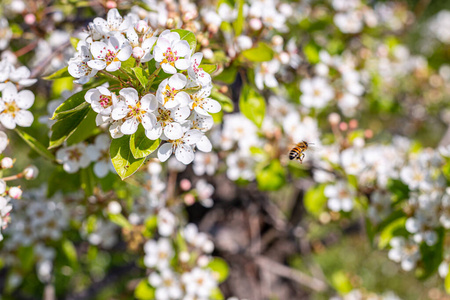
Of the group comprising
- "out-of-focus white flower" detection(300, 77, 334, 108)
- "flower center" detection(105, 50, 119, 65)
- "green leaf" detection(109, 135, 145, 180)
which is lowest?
"out-of-focus white flower" detection(300, 77, 334, 108)

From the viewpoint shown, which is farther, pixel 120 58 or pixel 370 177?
pixel 370 177

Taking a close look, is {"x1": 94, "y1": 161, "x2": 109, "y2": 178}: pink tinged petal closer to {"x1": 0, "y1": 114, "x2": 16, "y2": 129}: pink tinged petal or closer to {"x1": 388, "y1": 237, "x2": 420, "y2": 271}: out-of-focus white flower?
{"x1": 0, "y1": 114, "x2": 16, "y2": 129}: pink tinged petal

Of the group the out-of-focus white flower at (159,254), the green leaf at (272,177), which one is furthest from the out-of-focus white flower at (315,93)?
the out-of-focus white flower at (159,254)

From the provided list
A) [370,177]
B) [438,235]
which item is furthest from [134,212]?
[438,235]

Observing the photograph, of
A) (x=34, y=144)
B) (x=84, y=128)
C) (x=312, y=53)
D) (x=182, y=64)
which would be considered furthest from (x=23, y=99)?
(x=312, y=53)

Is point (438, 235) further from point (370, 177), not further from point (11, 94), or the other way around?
point (11, 94)

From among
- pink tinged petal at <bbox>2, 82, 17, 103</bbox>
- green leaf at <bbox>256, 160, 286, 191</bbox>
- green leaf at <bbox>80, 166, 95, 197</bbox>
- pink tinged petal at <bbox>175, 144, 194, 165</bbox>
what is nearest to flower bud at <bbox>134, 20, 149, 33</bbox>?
pink tinged petal at <bbox>175, 144, 194, 165</bbox>

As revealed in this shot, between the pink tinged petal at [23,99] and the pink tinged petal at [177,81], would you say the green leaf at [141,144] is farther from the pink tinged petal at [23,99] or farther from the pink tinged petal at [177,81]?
A: the pink tinged petal at [23,99]
